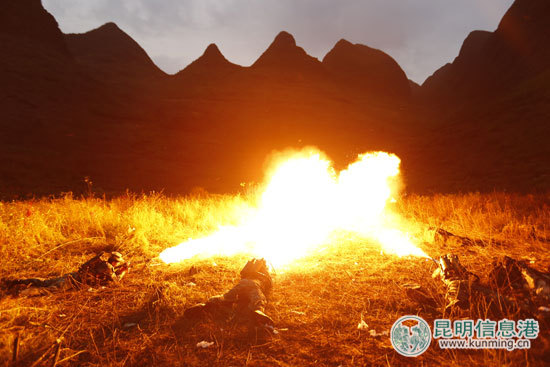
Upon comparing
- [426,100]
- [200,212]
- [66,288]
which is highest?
[426,100]

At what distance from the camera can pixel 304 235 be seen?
26.1ft

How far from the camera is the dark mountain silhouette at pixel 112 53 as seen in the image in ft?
222

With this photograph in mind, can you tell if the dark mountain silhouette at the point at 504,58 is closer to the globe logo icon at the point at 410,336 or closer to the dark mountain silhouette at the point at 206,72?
the dark mountain silhouette at the point at 206,72

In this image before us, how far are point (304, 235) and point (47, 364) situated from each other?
598cm

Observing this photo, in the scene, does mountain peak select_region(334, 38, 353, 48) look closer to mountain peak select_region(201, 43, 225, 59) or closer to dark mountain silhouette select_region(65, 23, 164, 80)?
mountain peak select_region(201, 43, 225, 59)

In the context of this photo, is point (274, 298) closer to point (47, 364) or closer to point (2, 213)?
point (47, 364)

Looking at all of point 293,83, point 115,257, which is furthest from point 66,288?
point 293,83

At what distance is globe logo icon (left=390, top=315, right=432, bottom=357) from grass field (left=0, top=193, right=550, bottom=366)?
0.28 feet

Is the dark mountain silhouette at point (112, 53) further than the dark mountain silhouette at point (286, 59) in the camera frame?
No

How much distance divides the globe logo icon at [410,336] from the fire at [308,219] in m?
2.49

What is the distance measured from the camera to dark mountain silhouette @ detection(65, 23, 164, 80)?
2670 inches

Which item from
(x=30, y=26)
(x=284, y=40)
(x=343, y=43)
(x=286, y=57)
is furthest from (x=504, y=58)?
(x=30, y=26)

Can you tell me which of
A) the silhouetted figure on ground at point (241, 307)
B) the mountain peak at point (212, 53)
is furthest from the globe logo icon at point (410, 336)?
the mountain peak at point (212, 53)

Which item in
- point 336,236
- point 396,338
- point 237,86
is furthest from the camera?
point 237,86
